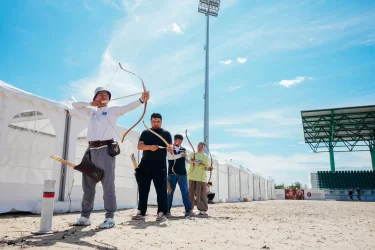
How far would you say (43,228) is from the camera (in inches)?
117

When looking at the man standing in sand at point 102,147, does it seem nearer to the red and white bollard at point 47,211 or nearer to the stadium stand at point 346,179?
the red and white bollard at point 47,211

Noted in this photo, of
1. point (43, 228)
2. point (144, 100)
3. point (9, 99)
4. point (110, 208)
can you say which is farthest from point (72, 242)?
point (9, 99)

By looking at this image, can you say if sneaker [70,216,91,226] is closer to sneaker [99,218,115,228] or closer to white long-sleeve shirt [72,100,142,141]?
sneaker [99,218,115,228]

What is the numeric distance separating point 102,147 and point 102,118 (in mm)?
373

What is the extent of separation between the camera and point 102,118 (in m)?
3.65

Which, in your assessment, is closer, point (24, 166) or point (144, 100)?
point (144, 100)

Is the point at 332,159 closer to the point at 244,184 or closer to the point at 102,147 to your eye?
the point at 244,184

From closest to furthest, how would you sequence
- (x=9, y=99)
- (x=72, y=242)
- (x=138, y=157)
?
(x=72, y=242) → (x=9, y=99) → (x=138, y=157)

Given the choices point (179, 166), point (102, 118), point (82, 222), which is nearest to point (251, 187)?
point (179, 166)

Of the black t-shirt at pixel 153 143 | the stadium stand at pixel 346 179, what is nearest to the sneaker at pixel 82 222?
the black t-shirt at pixel 153 143

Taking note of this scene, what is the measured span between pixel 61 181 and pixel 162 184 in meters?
2.91

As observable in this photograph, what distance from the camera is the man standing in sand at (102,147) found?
3.49 meters

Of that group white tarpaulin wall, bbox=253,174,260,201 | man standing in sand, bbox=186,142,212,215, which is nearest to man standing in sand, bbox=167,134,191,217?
man standing in sand, bbox=186,142,212,215

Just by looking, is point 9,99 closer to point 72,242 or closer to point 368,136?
point 72,242
